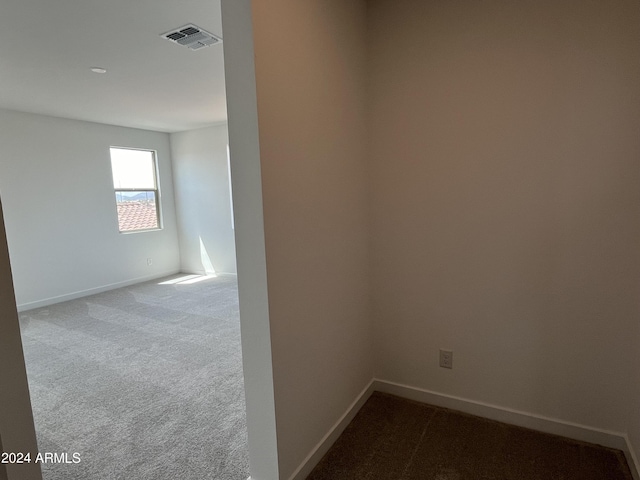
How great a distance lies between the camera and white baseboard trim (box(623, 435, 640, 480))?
1.63m

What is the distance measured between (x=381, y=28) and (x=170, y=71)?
2012mm

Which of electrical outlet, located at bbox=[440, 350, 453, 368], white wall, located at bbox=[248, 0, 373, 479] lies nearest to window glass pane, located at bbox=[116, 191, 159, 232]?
white wall, located at bbox=[248, 0, 373, 479]

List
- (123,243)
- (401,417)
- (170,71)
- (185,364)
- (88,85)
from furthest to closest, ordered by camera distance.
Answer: (123,243) → (88,85) → (170,71) → (185,364) → (401,417)

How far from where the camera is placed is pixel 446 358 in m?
2.22

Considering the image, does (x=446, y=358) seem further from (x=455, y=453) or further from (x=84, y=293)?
(x=84, y=293)

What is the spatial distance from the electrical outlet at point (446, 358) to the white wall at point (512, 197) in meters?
0.03

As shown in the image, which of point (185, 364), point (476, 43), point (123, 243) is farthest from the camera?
point (123, 243)

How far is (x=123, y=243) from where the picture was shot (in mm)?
5805

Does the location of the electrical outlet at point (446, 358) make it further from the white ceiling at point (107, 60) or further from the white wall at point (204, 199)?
the white wall at point (204, 199)

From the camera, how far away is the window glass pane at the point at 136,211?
5832 mm

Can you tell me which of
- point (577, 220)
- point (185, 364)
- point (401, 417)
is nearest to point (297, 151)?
point (577, 220)

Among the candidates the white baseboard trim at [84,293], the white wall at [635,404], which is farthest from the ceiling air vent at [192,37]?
the white baseboard trim at [84,293]

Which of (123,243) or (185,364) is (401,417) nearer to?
(185,364)

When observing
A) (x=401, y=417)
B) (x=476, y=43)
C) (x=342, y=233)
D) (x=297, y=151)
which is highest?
(x=476, y=43)
